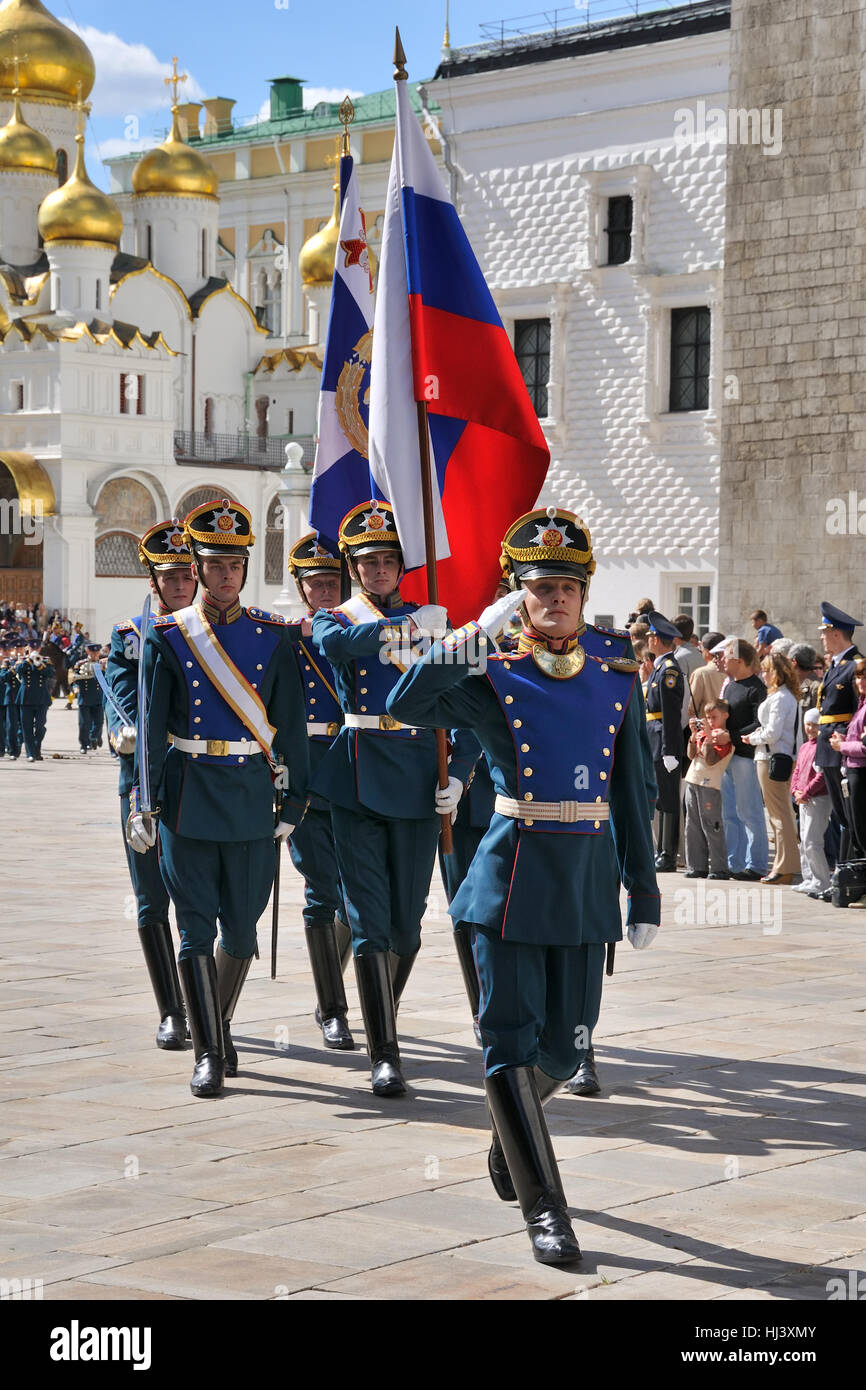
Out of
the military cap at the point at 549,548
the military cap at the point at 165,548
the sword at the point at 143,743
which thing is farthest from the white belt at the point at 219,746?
the military cap at the point at 549,548

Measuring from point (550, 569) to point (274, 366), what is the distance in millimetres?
53571

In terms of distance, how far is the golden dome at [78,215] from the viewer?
170 feet

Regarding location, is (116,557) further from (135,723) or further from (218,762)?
(218,762)

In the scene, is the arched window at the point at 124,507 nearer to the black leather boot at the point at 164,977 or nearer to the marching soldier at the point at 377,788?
the black leather boot at the point at 164,977

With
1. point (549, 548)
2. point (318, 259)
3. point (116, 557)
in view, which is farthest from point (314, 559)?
point (318, 259)

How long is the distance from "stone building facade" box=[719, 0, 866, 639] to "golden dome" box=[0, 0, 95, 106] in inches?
1494

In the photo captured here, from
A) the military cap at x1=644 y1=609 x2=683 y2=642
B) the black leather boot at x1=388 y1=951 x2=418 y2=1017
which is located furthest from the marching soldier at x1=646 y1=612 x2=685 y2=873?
the black leather boot at x1=388 y1=951 x2=418 y2=1017

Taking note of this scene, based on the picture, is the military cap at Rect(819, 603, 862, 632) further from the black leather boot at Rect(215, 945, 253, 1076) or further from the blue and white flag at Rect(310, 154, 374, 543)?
the black leather boot at Rect(215, 945, 253, 1076)

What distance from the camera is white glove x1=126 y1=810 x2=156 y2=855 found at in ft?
23.8

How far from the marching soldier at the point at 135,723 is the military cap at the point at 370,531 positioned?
90 cm

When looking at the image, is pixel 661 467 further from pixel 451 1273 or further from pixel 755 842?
pixel 451 1273

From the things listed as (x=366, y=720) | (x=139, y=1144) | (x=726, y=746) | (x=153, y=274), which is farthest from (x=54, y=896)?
(x=153, y=274)

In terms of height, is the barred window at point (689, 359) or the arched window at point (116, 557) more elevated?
the barred window at point (689, 359)

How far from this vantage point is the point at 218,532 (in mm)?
7297
